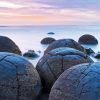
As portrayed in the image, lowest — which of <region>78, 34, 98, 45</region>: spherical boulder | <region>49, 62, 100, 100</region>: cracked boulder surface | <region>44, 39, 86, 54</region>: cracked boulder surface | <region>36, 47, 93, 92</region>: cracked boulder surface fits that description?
<region>78, 34, 98, 45</region>: spherical boulder

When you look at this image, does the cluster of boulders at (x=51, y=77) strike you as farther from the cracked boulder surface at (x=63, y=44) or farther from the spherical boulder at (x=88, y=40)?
the spherical boulder at (x=88, y=40)

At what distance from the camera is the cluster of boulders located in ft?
17.7

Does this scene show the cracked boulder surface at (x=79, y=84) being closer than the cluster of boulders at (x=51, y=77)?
Yes

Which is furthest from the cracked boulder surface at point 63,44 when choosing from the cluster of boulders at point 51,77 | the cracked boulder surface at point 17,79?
the cracked boulder surface at point 17,79

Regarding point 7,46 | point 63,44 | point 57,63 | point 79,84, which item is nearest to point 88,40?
point 63,44

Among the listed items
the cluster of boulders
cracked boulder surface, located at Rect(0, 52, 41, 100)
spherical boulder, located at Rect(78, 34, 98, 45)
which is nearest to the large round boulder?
the cluster of boulders

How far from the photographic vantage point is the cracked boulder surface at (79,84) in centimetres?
528

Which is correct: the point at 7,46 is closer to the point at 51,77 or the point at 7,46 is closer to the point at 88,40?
the point at 51,77

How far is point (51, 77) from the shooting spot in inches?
320

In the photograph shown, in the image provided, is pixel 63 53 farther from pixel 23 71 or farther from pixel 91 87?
pixel 91 87

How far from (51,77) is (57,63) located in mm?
335

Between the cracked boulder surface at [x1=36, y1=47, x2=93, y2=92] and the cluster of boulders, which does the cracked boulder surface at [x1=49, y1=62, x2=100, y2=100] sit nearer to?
the cluster of boulders

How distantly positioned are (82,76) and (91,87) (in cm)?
27

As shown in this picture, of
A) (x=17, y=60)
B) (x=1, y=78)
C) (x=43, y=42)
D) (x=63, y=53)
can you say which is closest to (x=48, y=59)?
(x=63, y=53)
